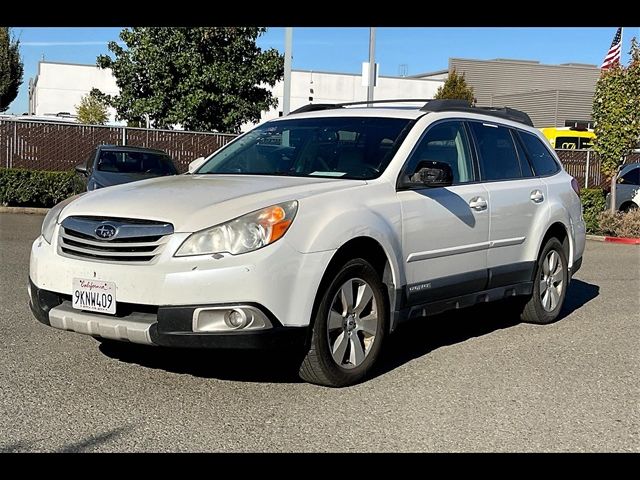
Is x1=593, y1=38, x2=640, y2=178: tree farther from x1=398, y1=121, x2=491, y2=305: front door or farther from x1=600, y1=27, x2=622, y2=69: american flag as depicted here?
x1=398, y1=121, x2=491, y2=305: front door

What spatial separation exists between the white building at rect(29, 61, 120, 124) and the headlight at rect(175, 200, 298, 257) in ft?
163

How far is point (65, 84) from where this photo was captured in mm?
52594

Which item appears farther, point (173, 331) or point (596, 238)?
point (596, 238)

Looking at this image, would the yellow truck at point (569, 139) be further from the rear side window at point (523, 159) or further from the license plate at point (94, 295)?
the license plate at point (94, 295)

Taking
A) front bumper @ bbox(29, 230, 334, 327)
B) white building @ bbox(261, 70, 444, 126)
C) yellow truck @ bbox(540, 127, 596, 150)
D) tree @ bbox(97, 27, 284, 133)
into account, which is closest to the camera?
front bumper @ bbox(29, 230, 334, 327)

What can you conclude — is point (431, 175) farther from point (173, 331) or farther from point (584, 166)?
point (584, 166)

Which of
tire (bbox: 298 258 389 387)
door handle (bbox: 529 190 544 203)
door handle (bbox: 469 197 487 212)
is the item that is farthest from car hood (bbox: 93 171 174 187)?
tire (bbox: 298 258 389 387)

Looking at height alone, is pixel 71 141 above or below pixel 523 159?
above

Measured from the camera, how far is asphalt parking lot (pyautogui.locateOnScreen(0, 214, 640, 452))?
415 cm

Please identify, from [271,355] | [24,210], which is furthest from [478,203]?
[24,210]

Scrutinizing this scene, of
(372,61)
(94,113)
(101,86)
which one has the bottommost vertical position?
(94,113)

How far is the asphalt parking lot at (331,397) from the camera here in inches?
163

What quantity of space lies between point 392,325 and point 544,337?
1975 mm

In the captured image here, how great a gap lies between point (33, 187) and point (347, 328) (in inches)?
589
